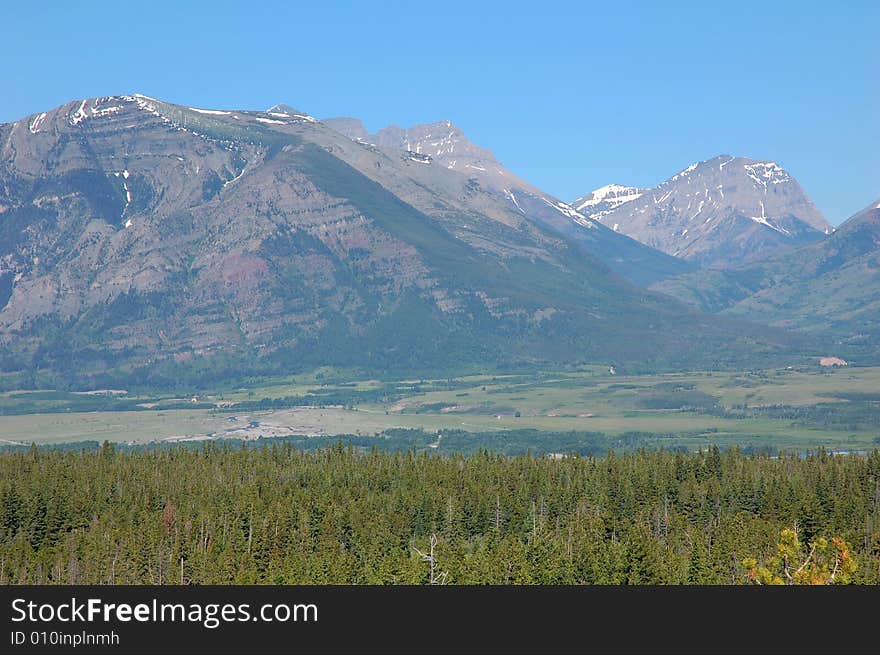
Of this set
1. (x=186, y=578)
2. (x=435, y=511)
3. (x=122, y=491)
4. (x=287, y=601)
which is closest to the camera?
(x=287, y=601)

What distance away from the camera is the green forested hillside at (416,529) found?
13238cm

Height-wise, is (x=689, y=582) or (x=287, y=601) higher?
(x=287, y=601)

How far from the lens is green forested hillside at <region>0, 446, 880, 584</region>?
13238 cm

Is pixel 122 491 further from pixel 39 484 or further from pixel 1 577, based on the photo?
pixel 1 577

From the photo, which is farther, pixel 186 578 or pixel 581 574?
pixel 186 578

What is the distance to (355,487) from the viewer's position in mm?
197875

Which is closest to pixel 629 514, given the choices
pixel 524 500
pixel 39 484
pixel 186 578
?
pixel 524 500

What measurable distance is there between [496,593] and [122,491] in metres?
128

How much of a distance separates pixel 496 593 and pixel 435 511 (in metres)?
106

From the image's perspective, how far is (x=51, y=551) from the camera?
164 metres

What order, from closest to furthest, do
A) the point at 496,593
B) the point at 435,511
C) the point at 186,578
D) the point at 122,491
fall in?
the point at 496,593 → the point at 186,578 → the point at 435,511 → the point at 122,491

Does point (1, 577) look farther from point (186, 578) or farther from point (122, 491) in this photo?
point (122, 491)

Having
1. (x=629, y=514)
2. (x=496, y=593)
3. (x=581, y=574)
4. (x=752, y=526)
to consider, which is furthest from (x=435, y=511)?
(x=496, y=593)

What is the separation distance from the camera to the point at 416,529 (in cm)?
17512
